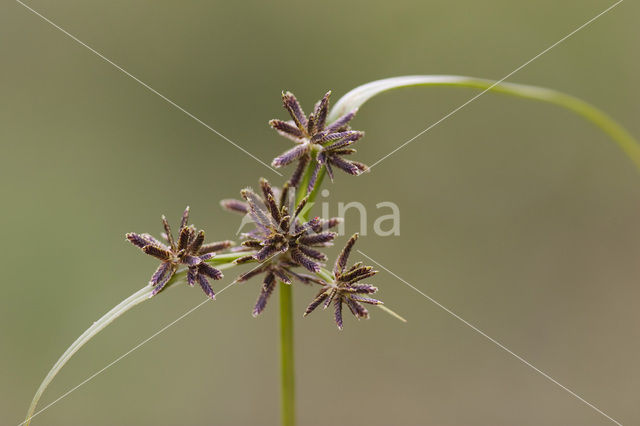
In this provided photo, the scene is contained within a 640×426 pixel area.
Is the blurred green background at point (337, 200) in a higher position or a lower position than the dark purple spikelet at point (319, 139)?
higher

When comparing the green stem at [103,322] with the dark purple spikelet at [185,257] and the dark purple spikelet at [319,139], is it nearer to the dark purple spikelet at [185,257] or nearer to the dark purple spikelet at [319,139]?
the dark purple spikelet at [185,257]

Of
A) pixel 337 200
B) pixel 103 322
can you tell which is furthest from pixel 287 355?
pixel 337 200

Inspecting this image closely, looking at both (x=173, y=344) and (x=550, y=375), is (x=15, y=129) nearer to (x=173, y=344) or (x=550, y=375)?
(x=173, y=344)

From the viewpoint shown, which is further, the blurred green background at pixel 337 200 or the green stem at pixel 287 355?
the blurred green background at pixel 337 200

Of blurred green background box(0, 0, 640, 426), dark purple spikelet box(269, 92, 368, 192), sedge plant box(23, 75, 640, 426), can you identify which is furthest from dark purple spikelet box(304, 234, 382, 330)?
blurred green background box(0, 0, 640, 426)

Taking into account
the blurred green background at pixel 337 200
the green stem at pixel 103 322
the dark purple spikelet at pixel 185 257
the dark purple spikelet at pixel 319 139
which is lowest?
the green stem at pixel 103 322

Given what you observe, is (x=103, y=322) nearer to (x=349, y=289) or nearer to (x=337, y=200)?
(x=349, y=289)

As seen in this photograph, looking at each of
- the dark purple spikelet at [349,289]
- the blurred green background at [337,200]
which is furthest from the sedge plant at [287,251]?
the blurred green background at [337,200]
